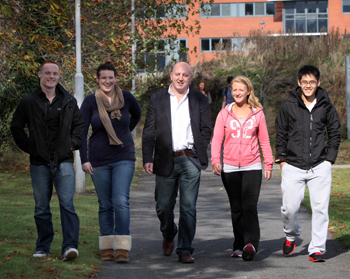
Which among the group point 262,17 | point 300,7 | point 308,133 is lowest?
point 308,133

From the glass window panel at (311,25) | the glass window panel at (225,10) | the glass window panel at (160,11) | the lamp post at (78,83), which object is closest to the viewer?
the lamp post at (78,83)

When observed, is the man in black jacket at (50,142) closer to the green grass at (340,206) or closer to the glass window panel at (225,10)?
the green grass at (340,206)

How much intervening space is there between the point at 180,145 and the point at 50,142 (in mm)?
1311

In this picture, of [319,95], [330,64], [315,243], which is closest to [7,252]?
[315,243]

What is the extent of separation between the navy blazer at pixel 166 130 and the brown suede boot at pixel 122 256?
875mm

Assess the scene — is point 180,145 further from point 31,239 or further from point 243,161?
point 31,239

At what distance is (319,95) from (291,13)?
50887 mm

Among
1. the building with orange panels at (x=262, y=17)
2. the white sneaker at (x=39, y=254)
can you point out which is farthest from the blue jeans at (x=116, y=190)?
the building with orange panels at (x=262, y=17)

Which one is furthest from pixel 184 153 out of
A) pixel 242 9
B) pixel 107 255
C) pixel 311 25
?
pixel 242 9

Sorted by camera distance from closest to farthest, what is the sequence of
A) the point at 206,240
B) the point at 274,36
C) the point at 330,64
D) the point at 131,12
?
the point at 206,240
the point at 131,12
the point at 330,64
the point at 274,36

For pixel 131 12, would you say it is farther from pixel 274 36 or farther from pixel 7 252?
pixel 274 36

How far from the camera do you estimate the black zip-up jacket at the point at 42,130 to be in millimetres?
5828

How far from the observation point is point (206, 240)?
7.23 meters

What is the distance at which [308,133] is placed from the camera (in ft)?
20.1
